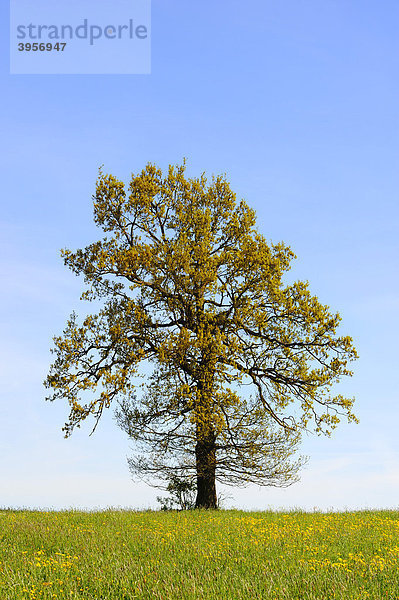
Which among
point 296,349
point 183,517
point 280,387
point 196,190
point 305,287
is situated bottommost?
point 183,517

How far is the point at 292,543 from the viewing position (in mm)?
11609

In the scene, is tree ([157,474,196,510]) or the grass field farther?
tree ([157,474,196,510])

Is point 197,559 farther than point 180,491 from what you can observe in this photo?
No

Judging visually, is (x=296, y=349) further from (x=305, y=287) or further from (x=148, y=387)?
(x=148, y=387)

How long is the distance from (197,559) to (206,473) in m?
10.3

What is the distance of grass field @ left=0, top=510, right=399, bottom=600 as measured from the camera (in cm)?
802

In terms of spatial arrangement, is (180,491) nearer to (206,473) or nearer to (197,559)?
(206,473)

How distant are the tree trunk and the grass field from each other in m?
4.06

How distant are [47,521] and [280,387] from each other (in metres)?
9.39

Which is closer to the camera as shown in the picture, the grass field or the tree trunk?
the grass field

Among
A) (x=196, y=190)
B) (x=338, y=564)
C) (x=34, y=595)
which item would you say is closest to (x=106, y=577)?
(x=34, y=595)

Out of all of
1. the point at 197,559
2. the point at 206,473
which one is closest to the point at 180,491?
the point at 206,473

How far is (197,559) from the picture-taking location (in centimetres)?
995

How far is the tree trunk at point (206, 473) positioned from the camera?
1980 cm
